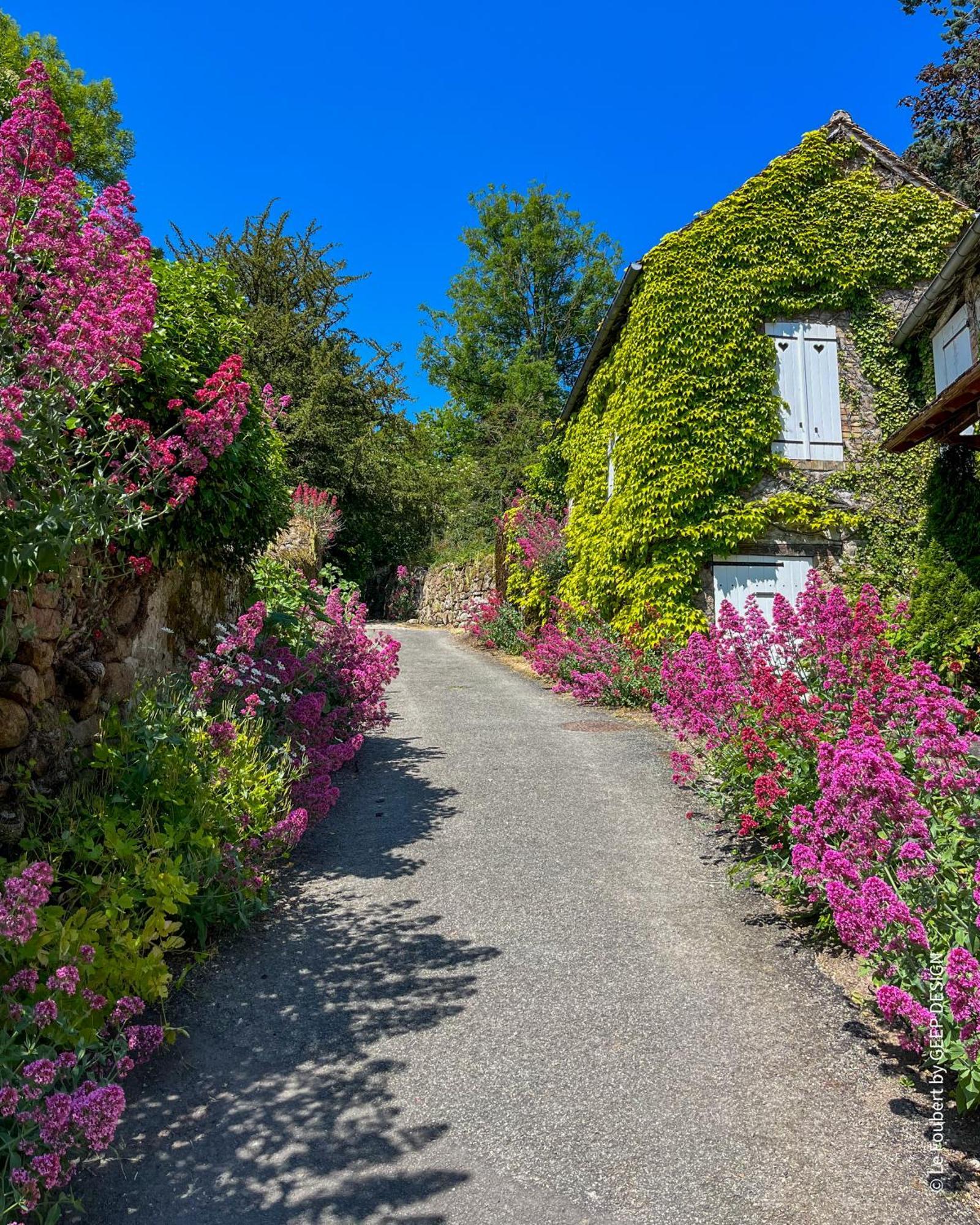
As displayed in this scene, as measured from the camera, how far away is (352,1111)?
115 inches

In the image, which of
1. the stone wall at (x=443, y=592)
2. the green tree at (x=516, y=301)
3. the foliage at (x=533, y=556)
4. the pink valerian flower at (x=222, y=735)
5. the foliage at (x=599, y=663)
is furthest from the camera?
the green tree at (x=516, y=301)

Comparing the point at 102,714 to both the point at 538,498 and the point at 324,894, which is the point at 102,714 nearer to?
the point at 324,894

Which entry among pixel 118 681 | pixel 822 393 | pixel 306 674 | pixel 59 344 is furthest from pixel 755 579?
pixel 59 344

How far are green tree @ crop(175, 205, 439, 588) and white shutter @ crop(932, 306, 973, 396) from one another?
47.8 ft

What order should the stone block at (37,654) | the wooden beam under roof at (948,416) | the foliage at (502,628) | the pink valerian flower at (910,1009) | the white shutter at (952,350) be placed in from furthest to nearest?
the foliage at (502,628)
the white shutter at (952,350)
the wooden beam under roof at (948,416)
the stone block at (37,654)
the pink valerian flower at (910,1009)

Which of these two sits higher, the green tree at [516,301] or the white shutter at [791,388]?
the green tree at [516,301]

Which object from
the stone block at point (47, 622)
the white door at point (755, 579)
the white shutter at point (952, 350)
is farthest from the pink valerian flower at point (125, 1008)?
the white shutter at point (952, 350)

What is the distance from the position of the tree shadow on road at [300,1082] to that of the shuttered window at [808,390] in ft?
33.0

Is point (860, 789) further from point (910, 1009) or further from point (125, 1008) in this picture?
point (125, 1008)

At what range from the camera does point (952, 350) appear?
1141cm

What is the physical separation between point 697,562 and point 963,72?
50.5 ft

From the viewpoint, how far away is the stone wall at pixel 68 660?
12.6 ft

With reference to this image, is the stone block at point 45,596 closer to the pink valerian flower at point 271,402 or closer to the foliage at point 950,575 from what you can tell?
the pink valerian flower at point 271,402

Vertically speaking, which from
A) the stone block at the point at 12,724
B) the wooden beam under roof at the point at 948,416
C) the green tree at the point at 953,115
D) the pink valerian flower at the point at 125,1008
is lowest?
the pink valerian flower at the point at 125,1008
